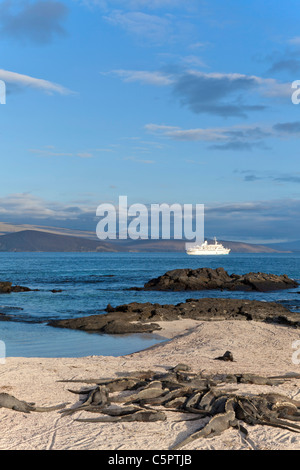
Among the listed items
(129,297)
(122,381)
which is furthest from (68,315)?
(122,381)

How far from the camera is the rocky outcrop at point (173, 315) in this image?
66.0ft

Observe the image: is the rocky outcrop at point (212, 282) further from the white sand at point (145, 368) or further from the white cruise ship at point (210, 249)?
the white cruise ship at point (210, 249)

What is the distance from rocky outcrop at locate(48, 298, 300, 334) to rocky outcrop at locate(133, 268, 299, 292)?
17.7 metres

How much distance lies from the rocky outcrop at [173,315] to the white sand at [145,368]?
2.64 m

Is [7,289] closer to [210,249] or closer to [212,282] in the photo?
[212,282]

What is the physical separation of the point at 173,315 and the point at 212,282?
2482 centimetres

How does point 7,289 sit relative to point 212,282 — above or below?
above

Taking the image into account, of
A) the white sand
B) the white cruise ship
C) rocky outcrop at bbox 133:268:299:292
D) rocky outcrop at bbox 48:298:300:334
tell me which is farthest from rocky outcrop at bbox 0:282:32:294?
the white cruise ship

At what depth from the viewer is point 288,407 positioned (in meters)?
8.20

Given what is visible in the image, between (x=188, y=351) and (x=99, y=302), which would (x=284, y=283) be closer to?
(x=99, y=302)

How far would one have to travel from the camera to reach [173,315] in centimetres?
2261

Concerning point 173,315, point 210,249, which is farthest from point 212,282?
point 210,249

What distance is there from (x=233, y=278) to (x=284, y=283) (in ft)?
16.2

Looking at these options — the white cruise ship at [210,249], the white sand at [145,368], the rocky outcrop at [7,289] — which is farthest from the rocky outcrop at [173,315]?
the white cruise ship at [210,249]
